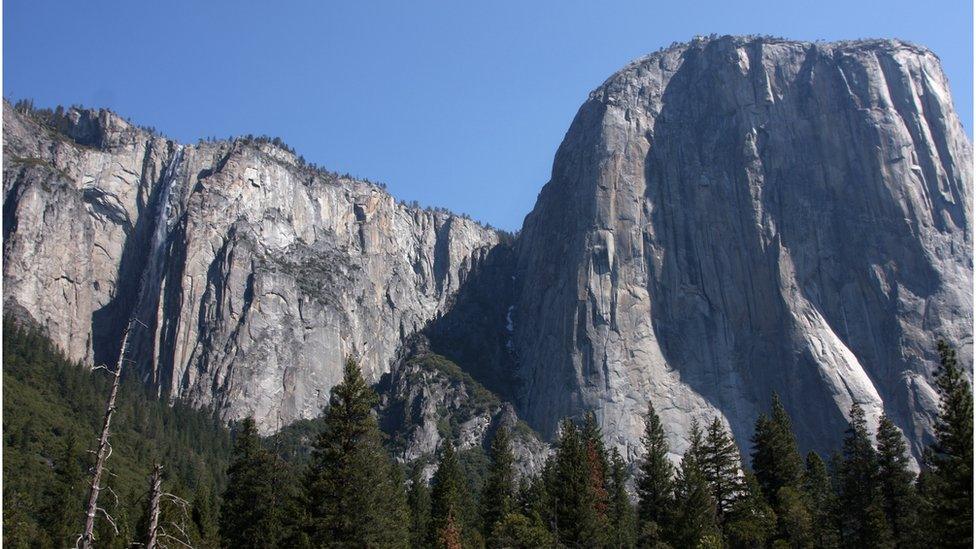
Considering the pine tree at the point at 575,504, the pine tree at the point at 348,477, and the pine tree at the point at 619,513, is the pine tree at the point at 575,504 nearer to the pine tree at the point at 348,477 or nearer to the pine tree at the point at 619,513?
the pine tree at the point at 619,513

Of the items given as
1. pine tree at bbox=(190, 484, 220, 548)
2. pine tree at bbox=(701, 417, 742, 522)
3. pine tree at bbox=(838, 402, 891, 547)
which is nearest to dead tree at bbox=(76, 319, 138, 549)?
pine tree at bbox=(190, 484, 220, 548)

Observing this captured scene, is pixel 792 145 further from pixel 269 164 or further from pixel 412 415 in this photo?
pixel 269 164

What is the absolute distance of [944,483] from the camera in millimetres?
31953

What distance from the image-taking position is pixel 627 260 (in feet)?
504

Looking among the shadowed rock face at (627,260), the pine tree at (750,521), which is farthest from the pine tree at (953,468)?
the shadowed rock face at (627,260)

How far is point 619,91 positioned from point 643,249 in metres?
38.7

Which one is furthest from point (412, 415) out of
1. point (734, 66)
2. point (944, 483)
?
point (944, 483)

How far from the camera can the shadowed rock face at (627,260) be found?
462ft

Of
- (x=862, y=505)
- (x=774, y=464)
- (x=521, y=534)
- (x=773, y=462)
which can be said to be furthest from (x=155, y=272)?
(x=862, y=505)

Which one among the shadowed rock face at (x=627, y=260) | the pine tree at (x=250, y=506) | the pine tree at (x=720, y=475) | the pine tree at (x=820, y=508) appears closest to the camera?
the pine tree at (x=250, y=506)

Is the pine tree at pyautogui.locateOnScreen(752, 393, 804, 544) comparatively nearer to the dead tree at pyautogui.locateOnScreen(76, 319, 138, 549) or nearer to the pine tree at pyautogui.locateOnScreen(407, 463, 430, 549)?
the pine tree at pyautogui.locateOnScreen(407, 463, 430, 549)

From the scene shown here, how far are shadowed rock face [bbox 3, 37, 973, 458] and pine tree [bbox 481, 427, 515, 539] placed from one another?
7284 cm

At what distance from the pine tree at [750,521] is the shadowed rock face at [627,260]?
8232 cm

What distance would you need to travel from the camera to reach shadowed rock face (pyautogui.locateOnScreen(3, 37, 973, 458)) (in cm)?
14075
